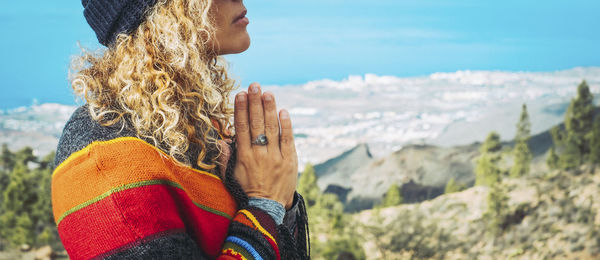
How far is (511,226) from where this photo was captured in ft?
37.0

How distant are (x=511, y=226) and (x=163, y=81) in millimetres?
Answer: 11791

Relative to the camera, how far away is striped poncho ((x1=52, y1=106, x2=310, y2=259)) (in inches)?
36.3

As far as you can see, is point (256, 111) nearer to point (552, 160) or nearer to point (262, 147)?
point (262, 147)

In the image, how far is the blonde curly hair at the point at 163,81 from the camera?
3.59ft

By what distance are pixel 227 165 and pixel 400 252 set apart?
1064 cm

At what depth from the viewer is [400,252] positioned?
11.1 meters

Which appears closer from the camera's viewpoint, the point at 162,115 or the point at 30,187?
the point at 162,115

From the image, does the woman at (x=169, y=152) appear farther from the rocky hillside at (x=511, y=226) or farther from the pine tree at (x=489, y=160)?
the pine tree at (x=489, y=160)

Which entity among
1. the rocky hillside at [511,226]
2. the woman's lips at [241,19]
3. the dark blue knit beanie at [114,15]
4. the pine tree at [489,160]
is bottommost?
the rocky hillside at [511,226]

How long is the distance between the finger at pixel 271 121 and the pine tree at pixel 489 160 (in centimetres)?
1399

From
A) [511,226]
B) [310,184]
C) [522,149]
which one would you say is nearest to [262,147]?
[511,226]

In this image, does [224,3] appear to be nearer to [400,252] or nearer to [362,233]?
[400,252]

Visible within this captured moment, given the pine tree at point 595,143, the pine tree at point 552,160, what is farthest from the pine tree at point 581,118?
the pine tree at point 552,160

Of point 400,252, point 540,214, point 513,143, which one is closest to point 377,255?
point 400,252
